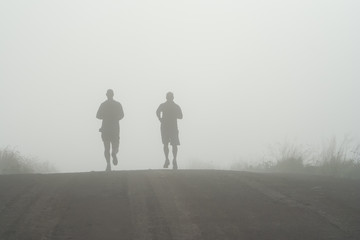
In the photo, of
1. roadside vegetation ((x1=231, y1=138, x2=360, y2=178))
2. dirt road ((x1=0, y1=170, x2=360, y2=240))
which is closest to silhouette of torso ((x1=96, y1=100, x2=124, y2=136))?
roadside vegetation ((x1=231, y1=138, x2=360, y2=178))

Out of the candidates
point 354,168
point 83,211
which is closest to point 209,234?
point 83,211

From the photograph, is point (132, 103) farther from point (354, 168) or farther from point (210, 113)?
point (354, 168)

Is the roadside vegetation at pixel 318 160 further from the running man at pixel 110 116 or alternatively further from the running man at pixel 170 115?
the running man at pixel 110 116

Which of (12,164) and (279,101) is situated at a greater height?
(279,101)

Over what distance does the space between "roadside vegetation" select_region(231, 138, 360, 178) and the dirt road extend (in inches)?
192

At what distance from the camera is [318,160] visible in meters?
20.4

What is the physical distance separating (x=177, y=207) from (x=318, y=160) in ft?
35.2

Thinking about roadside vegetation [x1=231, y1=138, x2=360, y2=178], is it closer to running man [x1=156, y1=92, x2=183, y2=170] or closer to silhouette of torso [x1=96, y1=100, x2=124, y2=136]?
running man [x1=156, y1=92, x2=183, y2=170]

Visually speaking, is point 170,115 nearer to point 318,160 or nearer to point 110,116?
point 110,116

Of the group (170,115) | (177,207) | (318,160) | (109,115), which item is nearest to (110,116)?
(109,115)

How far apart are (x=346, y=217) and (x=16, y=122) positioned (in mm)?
105707

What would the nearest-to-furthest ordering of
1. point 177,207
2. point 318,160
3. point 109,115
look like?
point 177,207 < point 109,115 < point 318,160

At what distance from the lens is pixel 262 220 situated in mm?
9734

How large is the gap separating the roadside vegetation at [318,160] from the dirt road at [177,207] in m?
4.87
